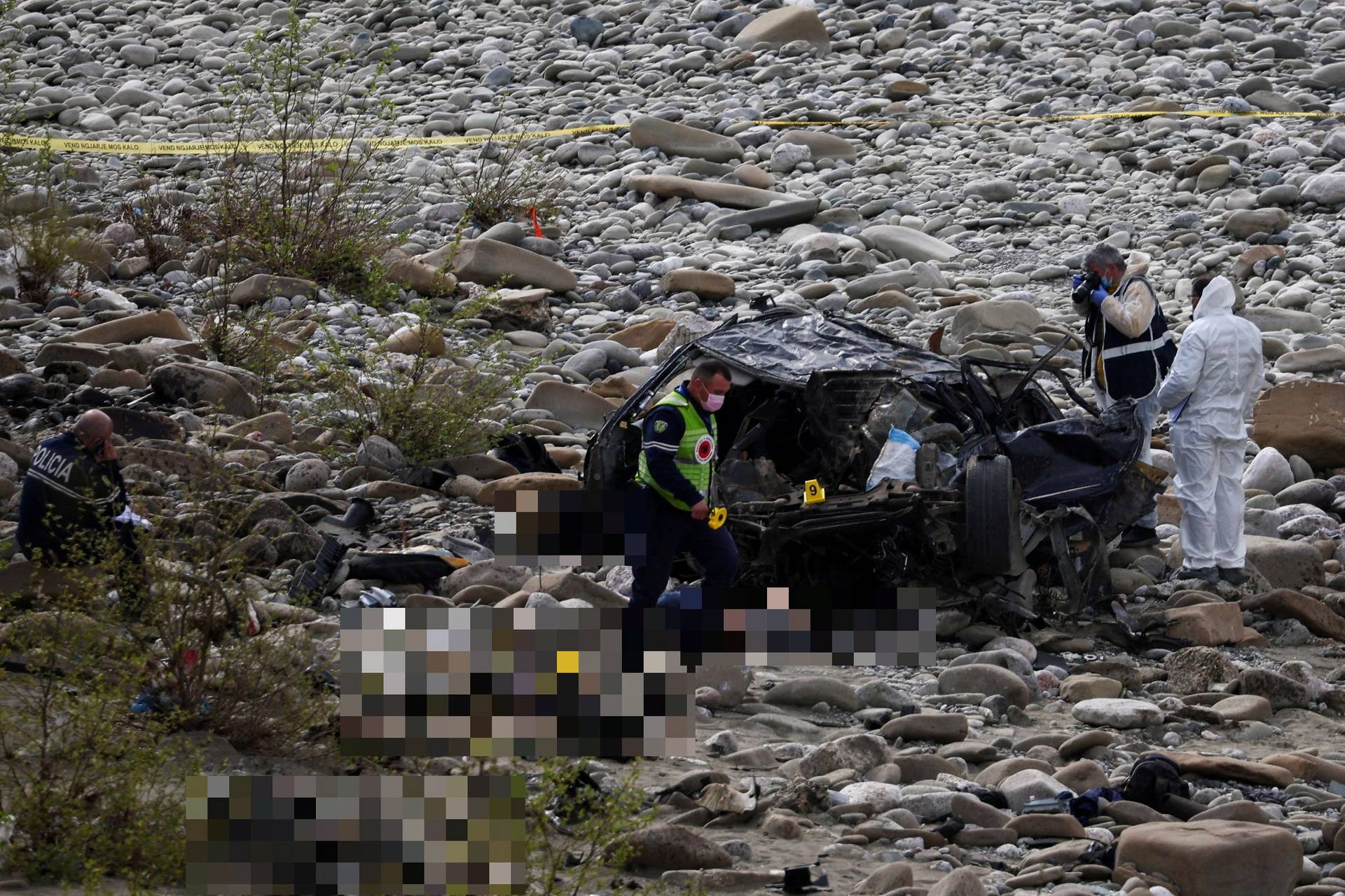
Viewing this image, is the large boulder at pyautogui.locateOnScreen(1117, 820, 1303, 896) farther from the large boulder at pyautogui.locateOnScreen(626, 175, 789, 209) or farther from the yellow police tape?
the yellow police tape

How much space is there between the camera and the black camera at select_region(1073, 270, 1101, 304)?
932 cm

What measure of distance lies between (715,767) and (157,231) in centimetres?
1364

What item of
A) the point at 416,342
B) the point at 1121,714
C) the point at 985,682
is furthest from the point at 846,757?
the point at 416,342

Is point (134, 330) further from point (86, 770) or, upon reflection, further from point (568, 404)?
point (86, 770)

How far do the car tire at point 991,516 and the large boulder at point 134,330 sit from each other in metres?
8.63

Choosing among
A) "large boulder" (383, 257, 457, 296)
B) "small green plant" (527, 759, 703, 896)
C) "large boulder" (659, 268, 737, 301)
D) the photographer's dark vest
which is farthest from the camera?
"large boulder" (659, 268, 737, 301)

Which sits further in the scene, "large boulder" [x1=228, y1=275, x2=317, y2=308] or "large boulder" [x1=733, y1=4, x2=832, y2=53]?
"large boulder" [x1=733, y1=4, x2=832, y2=53]

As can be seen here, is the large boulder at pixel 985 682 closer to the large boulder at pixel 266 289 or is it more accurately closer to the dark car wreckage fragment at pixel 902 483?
the dark car wreckage fragment at pixel 902 483

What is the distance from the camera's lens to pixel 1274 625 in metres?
8.67

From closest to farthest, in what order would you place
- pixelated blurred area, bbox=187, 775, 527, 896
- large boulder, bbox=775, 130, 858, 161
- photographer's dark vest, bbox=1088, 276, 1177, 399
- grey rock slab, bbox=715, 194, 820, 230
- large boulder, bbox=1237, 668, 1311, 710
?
pixelated blurred area, bbox=187, 775, 527, 896
large boulder, bbox=1237, 668, 1311, 710
photographer's dark vest, bbox=1088, 276, 1177, 399
grey rock slab, bbox=715, 194, 820, 230
large boulder, bbox=775, 130, 858, 161

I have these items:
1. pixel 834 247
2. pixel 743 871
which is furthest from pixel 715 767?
pixel 834 247

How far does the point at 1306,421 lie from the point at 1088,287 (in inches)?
117

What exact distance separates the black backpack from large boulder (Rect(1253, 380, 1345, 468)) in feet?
19.6

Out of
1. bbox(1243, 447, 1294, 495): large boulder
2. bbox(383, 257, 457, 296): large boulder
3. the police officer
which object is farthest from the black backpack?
bbox(383, 257, 457, 296): large boulder
